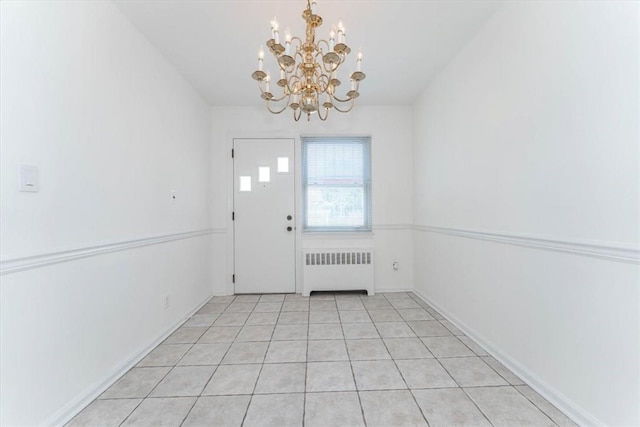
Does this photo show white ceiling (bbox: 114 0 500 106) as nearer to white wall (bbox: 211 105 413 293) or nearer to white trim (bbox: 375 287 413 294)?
white wall (bbox: 211 105 413 293)

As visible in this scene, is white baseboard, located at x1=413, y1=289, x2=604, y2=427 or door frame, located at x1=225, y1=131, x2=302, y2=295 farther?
door frame, located at x1=225, y1=131, x2=302, y2=295

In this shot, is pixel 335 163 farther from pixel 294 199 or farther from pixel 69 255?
pixel 69 255

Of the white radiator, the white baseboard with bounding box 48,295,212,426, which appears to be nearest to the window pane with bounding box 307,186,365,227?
the white radiator

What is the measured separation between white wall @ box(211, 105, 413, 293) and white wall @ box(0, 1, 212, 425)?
3.68 ft

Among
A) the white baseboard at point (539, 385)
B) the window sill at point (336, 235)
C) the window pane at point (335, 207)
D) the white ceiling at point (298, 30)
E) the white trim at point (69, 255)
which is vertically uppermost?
the white ceiling at point (298, 30)

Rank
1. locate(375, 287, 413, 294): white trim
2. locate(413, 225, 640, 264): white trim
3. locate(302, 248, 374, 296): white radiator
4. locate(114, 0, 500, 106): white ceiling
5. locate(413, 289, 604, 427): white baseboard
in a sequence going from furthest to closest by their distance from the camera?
locate(375, 287, 413, 294): white trim
locate(302, 248, 374, 296): white radiator
locate(114, 0, 500, 106): white ceiling
locate(413, 289, 604, 427): white baseboard
locate(413, 225, 640, 264): white trim

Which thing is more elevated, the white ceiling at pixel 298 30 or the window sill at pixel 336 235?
the white ceiling at pixel 298 30

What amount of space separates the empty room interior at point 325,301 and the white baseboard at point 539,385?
0.01 metres

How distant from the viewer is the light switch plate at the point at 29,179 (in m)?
1.32

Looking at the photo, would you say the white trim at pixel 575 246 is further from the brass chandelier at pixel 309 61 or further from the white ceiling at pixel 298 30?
the white ceiling at pixel 298 30

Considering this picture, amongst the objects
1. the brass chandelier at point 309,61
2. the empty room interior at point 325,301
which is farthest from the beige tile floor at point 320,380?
the brass chandelier at point 309,61

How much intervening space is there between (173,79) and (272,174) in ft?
4.94

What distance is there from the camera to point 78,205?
1637 millimetres

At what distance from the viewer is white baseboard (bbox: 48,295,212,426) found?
1456 mm
